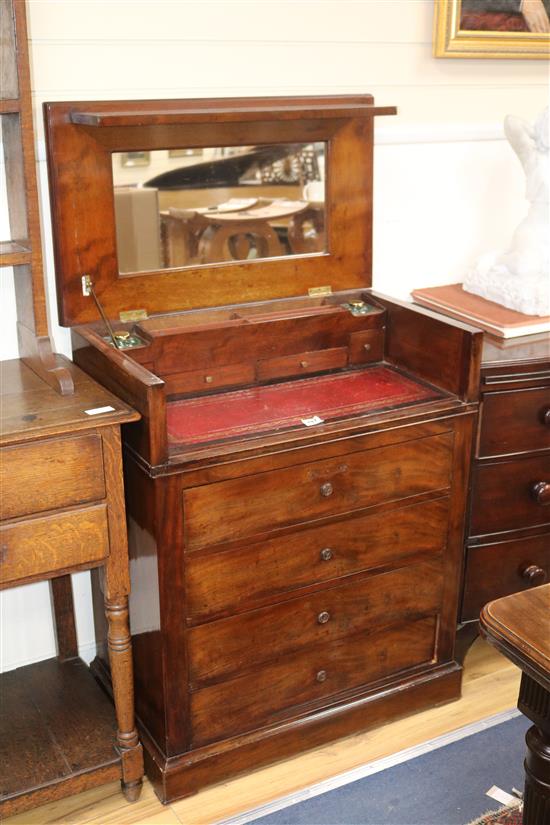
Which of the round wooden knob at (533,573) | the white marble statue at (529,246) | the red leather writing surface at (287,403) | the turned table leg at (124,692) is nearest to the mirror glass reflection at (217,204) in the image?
the red leather writing surface at (287,403)

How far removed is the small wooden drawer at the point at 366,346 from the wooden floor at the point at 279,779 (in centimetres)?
95

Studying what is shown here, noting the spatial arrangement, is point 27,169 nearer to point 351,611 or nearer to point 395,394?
point 395,394

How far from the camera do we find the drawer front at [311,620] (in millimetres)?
2166

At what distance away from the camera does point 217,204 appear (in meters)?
2.41

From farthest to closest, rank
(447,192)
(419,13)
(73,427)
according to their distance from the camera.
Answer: (447,192)
(419,13)
(73,427)

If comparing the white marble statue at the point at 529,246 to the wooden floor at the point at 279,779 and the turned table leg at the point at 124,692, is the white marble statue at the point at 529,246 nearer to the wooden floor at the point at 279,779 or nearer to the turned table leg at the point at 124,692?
the wooden floor at the point at 279,779

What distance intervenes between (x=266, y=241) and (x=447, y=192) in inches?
27.9

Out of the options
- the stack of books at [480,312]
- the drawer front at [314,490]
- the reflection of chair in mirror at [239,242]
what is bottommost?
the drawer front at [314,490]

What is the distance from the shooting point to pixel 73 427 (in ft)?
6.15

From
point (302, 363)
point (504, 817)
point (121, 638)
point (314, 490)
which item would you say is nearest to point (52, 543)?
point (121, 638)

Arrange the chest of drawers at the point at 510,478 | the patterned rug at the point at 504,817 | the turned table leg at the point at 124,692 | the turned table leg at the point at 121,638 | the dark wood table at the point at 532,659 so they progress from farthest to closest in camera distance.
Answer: the chest of drawers at the point at 510,478, the patterned rug at the point at 504,817, the turned table leg at the point at 124,692, the turned table leg at the point at 121,638, the dark wood table at the point at 532,659

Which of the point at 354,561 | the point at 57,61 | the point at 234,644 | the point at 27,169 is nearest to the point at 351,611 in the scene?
the point at 354,561

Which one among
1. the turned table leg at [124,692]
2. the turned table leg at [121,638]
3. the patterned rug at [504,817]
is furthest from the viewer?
the patterned rug at [504,817]

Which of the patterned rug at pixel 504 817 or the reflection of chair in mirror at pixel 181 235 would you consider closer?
the patterned rug at pixel 504 817
